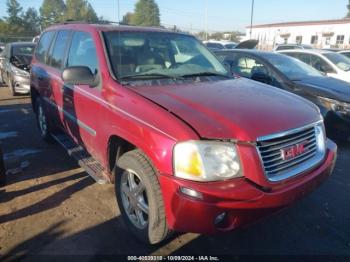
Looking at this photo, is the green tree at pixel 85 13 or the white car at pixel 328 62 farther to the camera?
the white car at pixel 328 62

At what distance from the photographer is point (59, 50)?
182 inches

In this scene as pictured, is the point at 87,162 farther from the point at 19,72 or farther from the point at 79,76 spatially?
the point at 19,72

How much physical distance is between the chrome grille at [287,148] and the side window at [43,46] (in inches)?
154

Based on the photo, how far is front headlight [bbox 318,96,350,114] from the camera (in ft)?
17.9

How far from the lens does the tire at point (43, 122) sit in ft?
17.7

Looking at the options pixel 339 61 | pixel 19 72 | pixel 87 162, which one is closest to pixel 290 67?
pixel 339 61

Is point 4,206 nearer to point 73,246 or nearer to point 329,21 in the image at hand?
point 73,246

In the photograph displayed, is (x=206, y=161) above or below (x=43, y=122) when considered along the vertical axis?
above

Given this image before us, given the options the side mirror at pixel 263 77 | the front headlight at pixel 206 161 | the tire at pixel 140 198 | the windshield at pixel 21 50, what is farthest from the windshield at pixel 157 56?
the windshield at pixel 21 50

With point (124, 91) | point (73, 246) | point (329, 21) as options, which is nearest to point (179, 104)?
point (124, 91)

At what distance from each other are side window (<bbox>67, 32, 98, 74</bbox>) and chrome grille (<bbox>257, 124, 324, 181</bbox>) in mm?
1935

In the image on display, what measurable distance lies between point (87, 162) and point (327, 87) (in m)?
4.32

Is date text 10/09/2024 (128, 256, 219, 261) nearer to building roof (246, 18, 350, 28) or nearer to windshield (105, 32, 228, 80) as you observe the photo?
windshield (105, 32, 228, 80)

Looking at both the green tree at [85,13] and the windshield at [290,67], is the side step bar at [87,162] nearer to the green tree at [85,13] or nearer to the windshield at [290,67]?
the green tree at [85,13]
